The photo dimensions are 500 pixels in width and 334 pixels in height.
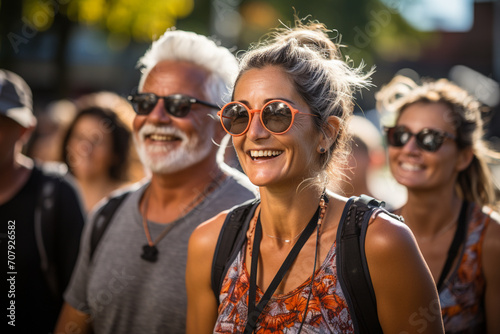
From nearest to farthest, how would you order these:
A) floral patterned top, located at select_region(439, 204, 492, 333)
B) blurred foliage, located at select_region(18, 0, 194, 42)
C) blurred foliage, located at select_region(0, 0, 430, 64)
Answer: floral patterned top, located at select_region(439, 204, 492, 333) < blurred foliage, located at select_region(18, 0, 194, 42) < blurred foliage, located at select_region(0, 0, 430, 64)

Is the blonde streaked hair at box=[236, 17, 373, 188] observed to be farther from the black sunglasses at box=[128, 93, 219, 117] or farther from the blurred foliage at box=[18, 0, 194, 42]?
the blurred foliage at box=[18, 0, 194, 42]

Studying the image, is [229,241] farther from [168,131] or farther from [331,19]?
[331,19]

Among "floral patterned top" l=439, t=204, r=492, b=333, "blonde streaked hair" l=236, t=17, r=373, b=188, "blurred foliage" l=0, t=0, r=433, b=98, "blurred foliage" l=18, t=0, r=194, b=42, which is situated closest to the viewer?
"blonde streaked hair" l=236, t=17, r=373, b=188

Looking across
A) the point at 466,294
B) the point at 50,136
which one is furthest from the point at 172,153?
the point at 50,136

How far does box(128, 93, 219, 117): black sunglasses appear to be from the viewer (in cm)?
329

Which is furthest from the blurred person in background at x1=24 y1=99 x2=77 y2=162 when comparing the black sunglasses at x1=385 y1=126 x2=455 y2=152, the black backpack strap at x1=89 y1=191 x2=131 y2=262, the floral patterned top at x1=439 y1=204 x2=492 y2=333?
the floral patterned top at x1=439 y1=204 x2=492 y2=333

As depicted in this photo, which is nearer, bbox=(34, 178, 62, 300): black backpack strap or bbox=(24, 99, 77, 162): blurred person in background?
bbox=(34, 178, 62, 300): black backpack strap

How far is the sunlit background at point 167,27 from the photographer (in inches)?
316

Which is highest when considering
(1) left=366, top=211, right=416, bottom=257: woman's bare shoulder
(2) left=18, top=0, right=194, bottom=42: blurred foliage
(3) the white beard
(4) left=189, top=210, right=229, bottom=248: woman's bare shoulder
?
(2) left=18, top=0, right=194, bottom=42: blurred foliage

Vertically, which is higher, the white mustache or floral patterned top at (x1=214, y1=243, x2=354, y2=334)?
the white mustache

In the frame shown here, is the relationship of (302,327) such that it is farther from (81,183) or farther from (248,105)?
(81,183)

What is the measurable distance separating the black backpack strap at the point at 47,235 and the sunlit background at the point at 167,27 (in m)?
1.35

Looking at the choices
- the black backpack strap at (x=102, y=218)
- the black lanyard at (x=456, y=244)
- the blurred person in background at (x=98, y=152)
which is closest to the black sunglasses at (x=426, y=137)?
the black lanyard at (x=456, y=244)

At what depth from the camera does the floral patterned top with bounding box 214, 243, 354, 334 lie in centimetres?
208
